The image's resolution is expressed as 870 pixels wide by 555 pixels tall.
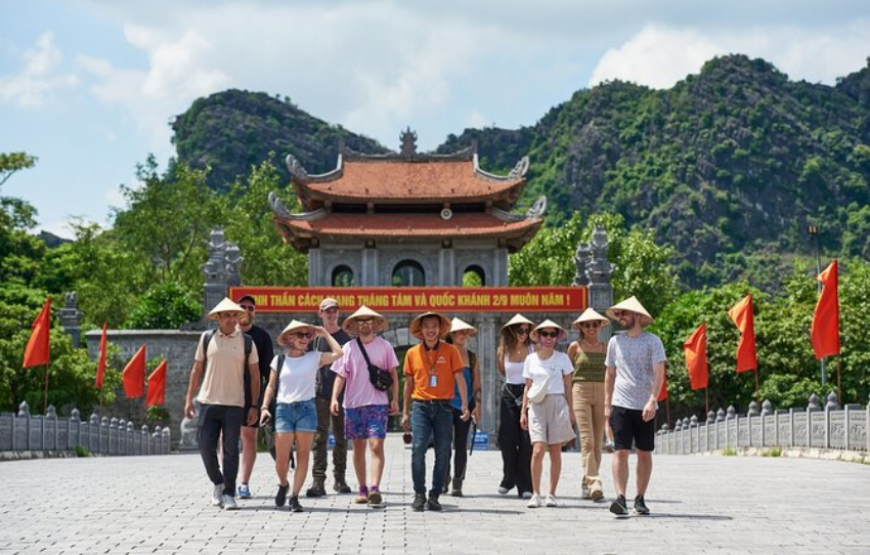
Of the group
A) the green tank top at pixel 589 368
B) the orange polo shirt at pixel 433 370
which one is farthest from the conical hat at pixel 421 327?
the green tank top at pixel 589 368

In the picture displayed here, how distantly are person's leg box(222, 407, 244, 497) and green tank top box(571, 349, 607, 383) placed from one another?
312 centimetres

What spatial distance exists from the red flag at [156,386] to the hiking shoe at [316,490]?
25.6 m

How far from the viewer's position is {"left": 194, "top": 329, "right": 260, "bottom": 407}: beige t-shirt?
11.4m

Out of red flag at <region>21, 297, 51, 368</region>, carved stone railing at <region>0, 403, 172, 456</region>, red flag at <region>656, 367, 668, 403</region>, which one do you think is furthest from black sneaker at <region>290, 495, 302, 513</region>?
red flag at <region>21, 297, 51, 368</region>

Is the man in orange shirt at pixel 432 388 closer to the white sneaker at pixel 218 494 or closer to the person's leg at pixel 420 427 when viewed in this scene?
the person's leg at pixel 420 427

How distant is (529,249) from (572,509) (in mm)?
53553

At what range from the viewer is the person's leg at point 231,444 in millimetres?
11195

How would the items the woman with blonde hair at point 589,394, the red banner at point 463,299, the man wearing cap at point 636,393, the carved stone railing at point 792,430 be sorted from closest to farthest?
1. the man wearing cap at point 636,393
2. the woman with blonde hair at point 589,394
3. the carved stone railing at point 792,430
4. the red banner at point 463,299

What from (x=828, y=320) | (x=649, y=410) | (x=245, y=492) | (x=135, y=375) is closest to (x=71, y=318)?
(x=135, y=375)

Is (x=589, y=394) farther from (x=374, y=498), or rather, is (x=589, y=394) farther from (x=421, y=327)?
(x=374, y=498)

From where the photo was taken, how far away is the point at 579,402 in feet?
40.4

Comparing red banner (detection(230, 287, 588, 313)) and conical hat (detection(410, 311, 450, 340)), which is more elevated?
red banner (detection(230, 287, 588, 313))

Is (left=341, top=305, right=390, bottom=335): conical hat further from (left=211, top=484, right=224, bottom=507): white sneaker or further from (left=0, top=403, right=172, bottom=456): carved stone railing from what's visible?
(left=0, top=403, right=172, bottom=456): carved stone railing

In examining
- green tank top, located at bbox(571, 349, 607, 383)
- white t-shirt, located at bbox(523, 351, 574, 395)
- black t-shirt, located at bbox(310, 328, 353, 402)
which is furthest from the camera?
black t-shirt, located at bbox(310, 328, 353, 402)
